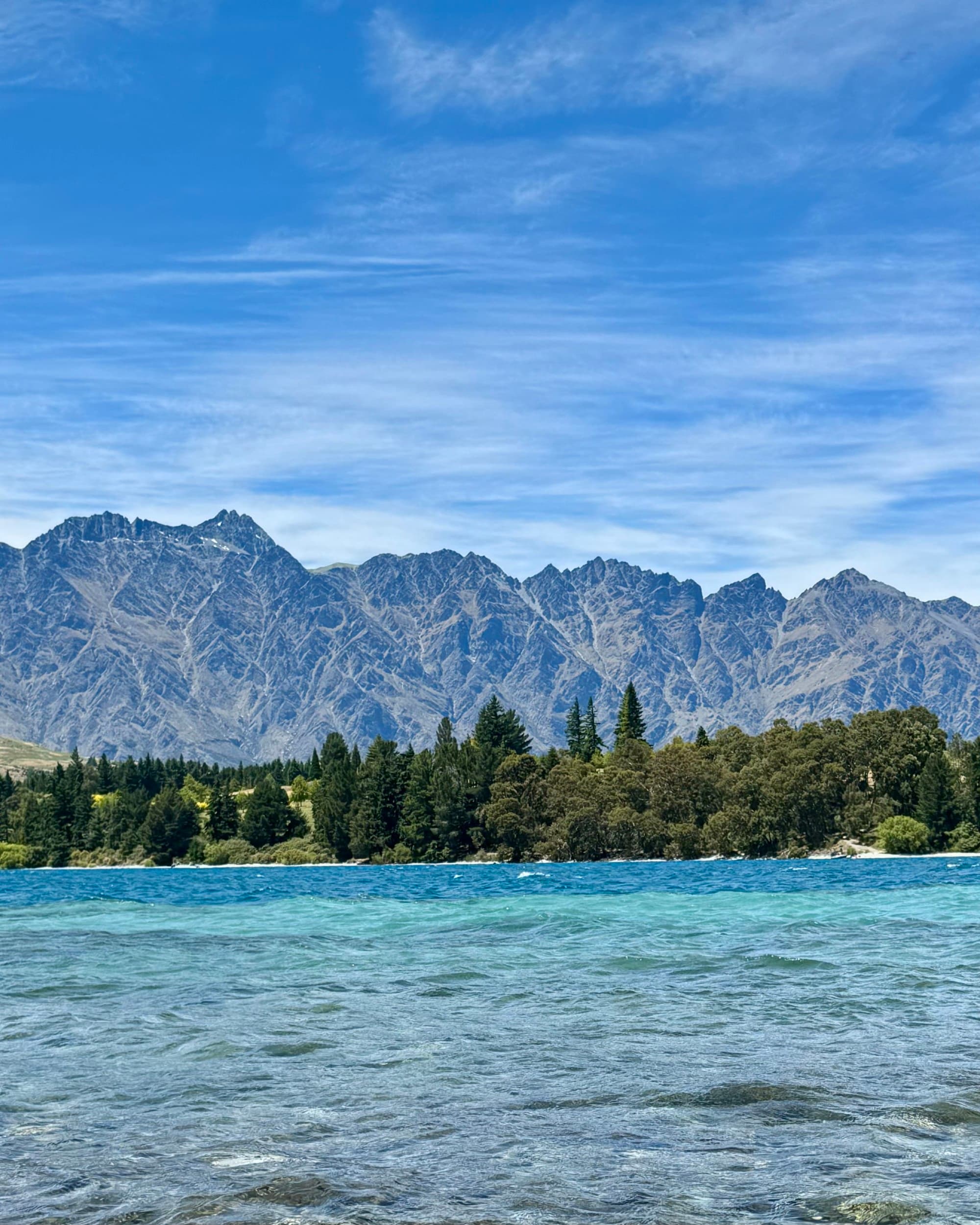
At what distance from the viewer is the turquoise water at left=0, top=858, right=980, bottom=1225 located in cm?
1372

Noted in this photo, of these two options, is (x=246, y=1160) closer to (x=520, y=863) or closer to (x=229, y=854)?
(x=520, y=863)

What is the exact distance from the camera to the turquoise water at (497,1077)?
13.7 m

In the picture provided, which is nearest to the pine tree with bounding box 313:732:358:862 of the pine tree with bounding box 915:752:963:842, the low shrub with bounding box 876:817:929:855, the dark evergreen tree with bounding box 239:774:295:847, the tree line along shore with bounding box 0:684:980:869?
the tree line along shore with bounding box 0:684:980:869

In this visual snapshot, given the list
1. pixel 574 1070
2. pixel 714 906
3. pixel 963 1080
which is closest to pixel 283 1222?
pixel 574 1070

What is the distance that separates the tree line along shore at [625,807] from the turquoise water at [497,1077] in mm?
112983

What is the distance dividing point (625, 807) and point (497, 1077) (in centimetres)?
14999

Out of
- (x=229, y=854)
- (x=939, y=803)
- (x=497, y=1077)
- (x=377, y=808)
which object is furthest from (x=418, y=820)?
(x=497, y=1077)

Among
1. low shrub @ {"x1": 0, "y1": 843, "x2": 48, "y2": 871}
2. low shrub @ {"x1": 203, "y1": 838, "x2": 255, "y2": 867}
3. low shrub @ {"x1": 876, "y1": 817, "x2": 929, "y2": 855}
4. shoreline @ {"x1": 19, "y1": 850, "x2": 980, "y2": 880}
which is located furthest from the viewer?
low shrub @ {"x1": 0, "y1": 843, "x2": 48, "y2": 871}

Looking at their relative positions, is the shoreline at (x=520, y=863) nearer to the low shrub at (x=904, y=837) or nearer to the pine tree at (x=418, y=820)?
the low shrub at (x=904, y=837)

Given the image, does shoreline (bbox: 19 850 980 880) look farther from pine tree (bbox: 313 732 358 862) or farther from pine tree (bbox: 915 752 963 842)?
pine tree (bbox: 313 732 358 862)

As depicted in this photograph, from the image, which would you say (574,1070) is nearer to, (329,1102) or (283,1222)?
(329,1102)

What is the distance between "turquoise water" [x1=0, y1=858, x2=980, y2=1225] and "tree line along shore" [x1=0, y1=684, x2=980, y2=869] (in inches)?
4448

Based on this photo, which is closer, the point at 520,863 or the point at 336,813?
the point at 520,863

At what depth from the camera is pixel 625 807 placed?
552 ft
